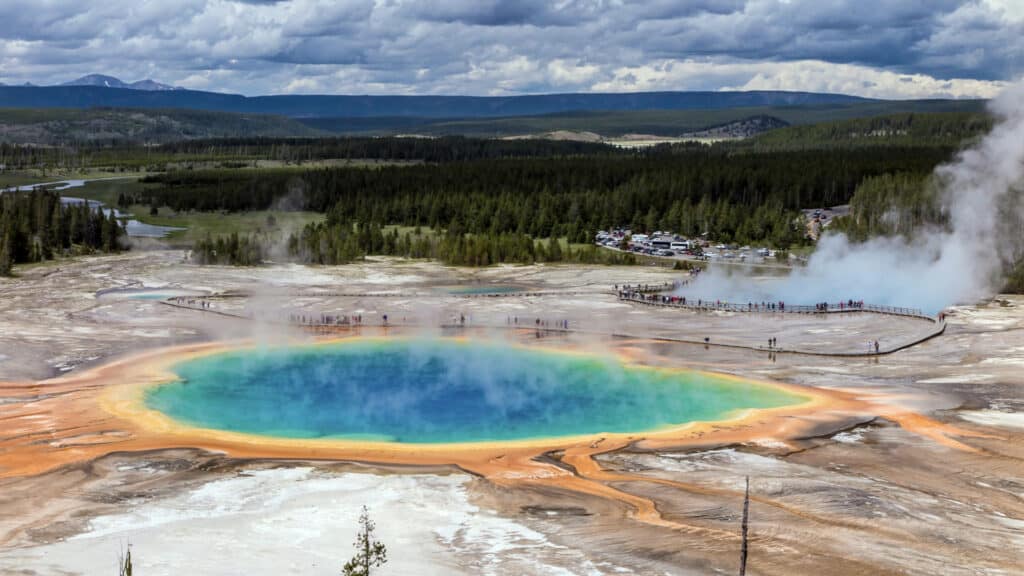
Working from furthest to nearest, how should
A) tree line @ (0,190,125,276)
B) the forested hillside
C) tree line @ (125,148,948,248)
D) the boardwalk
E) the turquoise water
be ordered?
the forested hillside, tree line @ (125,148,948,248), tree line @ (0,190,125,276), the boardwalk, the turquoise water

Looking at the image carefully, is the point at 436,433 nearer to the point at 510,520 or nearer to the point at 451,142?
the point at 510,520

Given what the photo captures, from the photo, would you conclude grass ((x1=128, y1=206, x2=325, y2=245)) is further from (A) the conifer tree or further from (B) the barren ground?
(A) the conifer tree

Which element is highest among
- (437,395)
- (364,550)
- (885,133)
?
(885,133)

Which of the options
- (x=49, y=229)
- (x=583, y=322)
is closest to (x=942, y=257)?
(x=583, y=322)

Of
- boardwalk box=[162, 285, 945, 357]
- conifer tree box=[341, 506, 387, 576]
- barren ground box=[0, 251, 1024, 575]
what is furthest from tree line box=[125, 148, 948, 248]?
conifer tree box=[341, 506, 387, 576]

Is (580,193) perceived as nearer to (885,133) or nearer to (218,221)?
(218,221)
